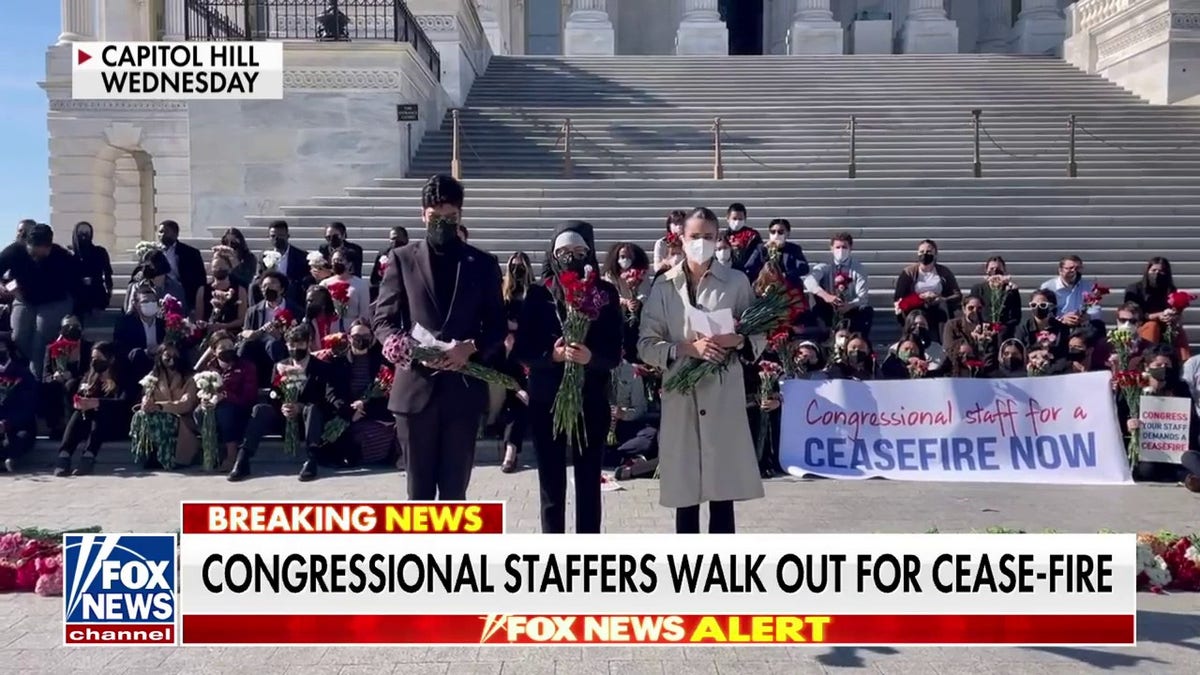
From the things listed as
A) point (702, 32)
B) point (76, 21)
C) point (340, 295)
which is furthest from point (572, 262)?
point (76, 21)

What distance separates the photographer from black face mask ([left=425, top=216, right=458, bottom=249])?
604cm

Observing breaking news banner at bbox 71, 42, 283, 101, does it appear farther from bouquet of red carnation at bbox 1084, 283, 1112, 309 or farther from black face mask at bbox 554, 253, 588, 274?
bouquet of red carnation at bbox 1084, 283, 1112, 309

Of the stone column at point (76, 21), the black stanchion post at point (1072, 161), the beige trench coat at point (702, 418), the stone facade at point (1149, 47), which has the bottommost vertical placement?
the beige trench coat at point (702, 418)

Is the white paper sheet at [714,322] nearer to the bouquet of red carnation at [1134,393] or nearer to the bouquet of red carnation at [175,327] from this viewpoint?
the bouquet of red carnation at [1134,393]

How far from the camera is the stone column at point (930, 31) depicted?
32.3 metres

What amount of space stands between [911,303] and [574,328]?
6.98 metres

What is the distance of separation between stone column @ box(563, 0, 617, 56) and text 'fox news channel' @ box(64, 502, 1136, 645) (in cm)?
2762

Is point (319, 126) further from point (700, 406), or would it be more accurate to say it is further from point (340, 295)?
point (700, 406)

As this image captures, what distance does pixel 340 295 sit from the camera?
11242 millimetres

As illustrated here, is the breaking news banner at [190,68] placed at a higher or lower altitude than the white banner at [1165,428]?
higher

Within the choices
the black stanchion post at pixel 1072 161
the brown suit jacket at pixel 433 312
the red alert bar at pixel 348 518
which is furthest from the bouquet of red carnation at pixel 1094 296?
the black stanchion post at pixel 1072 161

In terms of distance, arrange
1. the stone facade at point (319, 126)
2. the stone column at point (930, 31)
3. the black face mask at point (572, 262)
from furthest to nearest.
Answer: the stone column at point (930, 31)
the stone facade at point (319, 126)
the black face mask at point (572, 262)

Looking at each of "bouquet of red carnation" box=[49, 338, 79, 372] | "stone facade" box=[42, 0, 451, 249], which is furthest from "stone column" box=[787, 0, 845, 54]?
"bouquet of red carnation" box=[49, 338, 79, 372]

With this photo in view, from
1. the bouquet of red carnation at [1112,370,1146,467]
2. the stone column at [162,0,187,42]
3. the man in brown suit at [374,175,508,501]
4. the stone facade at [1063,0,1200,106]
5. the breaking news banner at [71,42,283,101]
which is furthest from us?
the stone column at [162,0,187,42]
